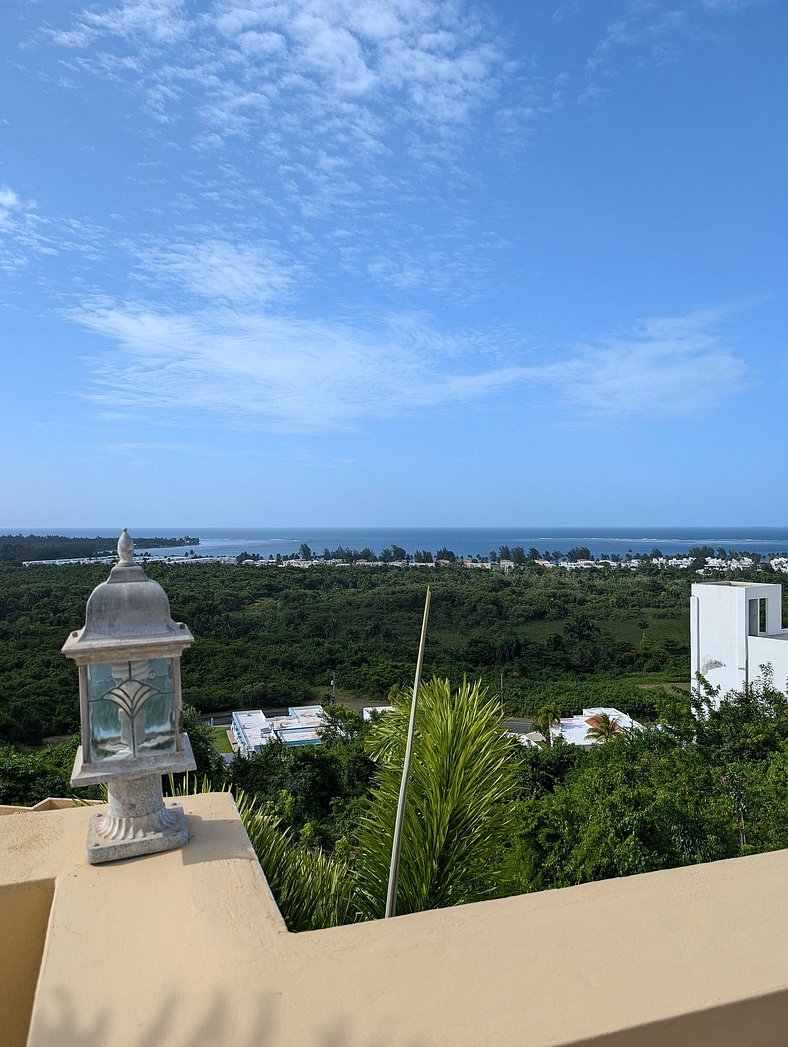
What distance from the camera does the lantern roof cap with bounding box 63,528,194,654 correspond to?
1876 mm

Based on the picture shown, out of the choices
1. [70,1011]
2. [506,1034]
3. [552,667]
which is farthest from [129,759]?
[552,667]

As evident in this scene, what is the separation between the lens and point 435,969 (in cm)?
122

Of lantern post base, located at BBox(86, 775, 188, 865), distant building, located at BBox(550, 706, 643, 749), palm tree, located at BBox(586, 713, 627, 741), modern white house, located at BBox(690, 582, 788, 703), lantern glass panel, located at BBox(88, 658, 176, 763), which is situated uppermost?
lantern glass panel, located at BBox(88, 658, 176, 763)

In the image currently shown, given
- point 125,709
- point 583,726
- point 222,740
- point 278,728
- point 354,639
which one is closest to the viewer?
point 125,709

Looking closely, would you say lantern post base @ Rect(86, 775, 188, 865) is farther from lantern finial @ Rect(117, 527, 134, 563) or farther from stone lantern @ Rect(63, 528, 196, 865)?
lantern finial @ Rect(117, 527, 134, 563)

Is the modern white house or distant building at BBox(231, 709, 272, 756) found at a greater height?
the modern white house

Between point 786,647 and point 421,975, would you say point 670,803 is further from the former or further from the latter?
point 786,647

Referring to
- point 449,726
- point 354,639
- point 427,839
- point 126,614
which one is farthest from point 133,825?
point 354,639

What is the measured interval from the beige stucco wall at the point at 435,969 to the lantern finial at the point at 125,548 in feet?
2.76

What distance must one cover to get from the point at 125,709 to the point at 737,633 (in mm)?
14582

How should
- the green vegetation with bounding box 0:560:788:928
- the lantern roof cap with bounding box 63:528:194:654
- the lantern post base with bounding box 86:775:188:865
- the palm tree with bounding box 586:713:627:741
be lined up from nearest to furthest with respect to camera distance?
the lantern post base with bounding box 86:775:188:865 → the lantern roof cap with bounding box 63:528:194:654 → the green vegetation with bounding box 0:560:788:928 → the palm tree with bounding box 586:713:627:741

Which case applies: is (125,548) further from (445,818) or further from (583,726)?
(583,726)

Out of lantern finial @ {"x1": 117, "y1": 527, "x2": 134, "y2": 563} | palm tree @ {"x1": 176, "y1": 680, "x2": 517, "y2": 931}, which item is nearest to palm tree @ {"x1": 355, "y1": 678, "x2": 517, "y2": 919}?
palm tree @ {"x1": 176, "y1": 680, "x2": 517, "y2": 931}

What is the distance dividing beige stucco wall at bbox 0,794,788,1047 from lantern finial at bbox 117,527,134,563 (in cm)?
84
